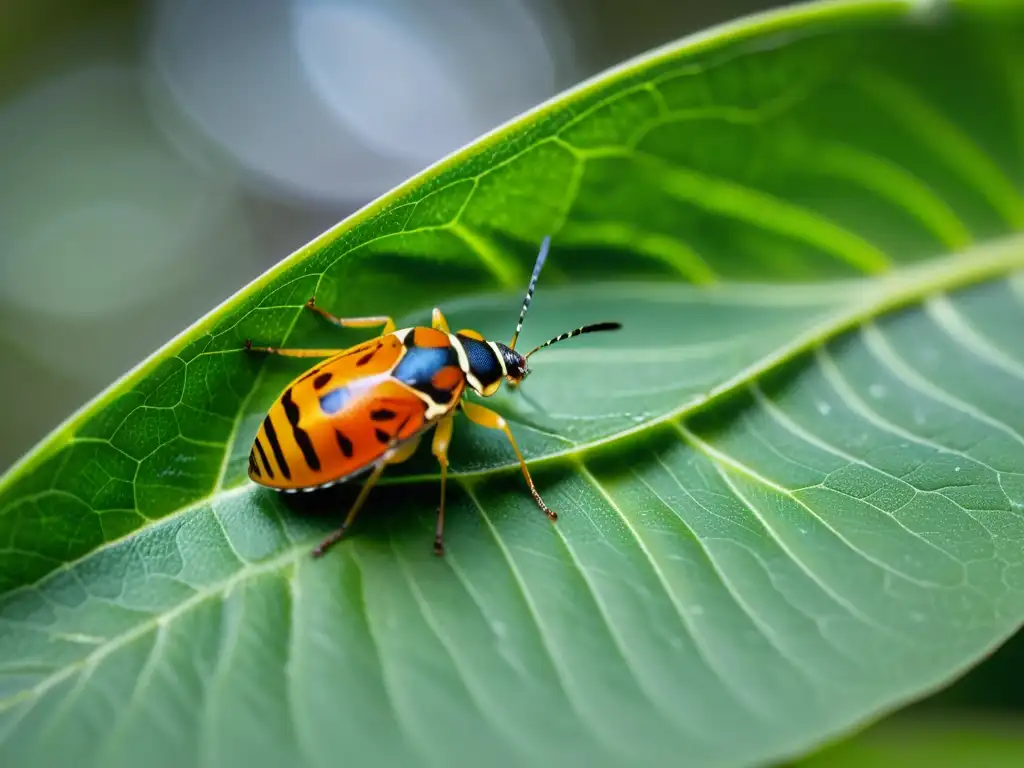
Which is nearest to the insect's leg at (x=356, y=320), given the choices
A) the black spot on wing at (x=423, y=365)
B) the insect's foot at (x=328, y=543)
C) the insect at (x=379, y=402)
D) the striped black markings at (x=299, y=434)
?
the insect at (x=379, y=402)

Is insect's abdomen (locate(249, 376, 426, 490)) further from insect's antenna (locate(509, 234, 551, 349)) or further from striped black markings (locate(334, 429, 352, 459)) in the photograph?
insect's antenna (locate(509, 234, 551, 349))

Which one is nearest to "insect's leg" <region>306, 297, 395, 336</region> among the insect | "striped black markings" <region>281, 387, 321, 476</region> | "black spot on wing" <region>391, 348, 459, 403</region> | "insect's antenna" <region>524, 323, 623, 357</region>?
the insect

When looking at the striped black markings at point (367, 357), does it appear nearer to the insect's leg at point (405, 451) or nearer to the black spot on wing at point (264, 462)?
the insect's leg at point (405, 451)

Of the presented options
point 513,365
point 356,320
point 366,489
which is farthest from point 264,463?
point 513,365

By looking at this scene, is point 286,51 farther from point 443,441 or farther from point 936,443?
point 936,443

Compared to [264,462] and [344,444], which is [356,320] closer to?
[344,444]

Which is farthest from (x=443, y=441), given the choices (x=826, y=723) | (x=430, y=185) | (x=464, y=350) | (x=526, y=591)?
(x=826, y=723)
